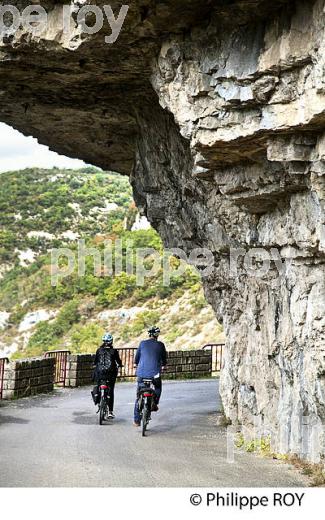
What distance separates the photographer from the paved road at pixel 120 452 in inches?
318

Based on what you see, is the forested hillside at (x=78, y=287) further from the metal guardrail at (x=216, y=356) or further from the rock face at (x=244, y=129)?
the rock face at (x=244, y=129)

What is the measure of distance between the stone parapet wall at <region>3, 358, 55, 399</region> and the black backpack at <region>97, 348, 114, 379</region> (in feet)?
13.8

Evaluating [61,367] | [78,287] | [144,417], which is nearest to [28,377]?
[61,367]

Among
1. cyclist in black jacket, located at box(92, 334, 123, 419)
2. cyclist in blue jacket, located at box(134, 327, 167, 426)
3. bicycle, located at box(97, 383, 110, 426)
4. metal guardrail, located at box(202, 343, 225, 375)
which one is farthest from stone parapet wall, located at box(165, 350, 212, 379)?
cyclist in blue jacket, located at box(134, 327, 167, 426)

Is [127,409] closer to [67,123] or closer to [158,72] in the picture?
[67,123]

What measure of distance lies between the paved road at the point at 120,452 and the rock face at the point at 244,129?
88cm

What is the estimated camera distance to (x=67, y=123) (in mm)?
13281

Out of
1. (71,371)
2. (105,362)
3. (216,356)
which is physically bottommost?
(71,371)

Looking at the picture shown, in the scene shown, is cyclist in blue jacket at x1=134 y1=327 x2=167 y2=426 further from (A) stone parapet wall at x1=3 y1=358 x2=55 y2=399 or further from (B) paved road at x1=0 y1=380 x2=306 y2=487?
(A) stone parapet wall at x1=3 y1=358 x2=55 y2=399

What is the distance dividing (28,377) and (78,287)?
28.7m

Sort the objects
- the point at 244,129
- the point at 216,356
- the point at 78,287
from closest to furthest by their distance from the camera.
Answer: the point at 244,129 → the point at 216,356 → the point at 78,287

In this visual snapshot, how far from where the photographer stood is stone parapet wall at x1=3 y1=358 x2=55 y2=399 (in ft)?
51.8

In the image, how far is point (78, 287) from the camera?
148 feet

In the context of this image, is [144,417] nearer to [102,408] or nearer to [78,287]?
[102,408]
